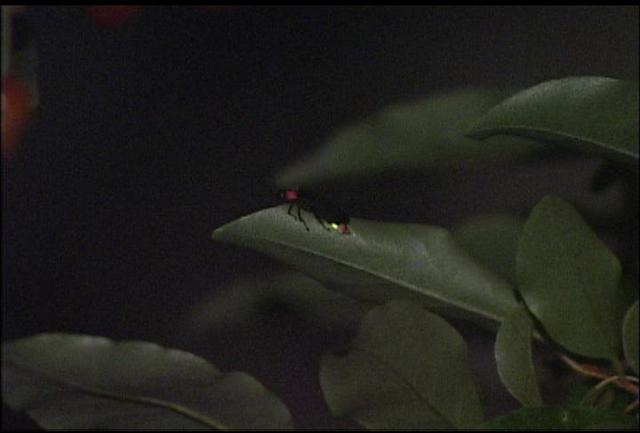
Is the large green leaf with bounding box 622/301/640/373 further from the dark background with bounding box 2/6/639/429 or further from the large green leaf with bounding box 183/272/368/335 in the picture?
the dark background with bounding box 2/6/639/429

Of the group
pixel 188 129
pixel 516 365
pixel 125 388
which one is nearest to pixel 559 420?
pixel 516 365

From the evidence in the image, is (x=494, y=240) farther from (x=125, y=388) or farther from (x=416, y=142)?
(x=125, y=388)

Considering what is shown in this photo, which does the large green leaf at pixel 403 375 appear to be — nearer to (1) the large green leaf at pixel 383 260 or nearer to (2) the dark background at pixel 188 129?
(1) the large green leaf at pixel 383 260

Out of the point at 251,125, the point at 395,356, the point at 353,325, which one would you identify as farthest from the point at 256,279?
the point at 251,125

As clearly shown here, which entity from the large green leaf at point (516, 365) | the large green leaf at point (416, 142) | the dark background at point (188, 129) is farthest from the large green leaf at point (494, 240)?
the dark background at point (188, 129)

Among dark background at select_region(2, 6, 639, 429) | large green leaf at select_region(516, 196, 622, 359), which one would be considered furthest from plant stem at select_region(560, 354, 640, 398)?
dark background at select_region(2, 6, 639, 429)

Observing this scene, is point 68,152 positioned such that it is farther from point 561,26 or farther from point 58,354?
point 58,354
